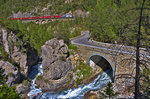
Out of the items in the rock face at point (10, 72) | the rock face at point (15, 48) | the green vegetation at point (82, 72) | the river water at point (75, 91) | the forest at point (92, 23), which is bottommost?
the river water at point (75, 91)

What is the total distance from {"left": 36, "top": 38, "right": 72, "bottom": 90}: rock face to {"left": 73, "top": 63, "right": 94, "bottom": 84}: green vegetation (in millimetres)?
2013

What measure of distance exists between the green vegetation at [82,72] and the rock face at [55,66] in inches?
79.3

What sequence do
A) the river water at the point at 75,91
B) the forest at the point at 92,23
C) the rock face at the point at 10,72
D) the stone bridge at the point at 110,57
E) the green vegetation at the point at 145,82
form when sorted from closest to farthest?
the green vegetation at the point at 145,82, the forest at the point at 92,23, the stone bridge at the point at 110,57, the river water at the point at 75,91, the rock face at the point at 10,72

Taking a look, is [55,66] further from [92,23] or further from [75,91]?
[92,23]

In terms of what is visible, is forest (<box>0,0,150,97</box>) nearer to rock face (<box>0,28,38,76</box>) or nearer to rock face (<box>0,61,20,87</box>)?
rock face (<box>0,28,38,76</box>)

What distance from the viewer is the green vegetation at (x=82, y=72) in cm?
3080

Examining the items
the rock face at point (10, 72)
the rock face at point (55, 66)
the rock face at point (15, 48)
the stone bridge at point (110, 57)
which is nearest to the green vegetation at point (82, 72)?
the stone bridge at point (110, 57)

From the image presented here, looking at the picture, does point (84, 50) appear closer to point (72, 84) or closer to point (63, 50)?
point (63, 50)

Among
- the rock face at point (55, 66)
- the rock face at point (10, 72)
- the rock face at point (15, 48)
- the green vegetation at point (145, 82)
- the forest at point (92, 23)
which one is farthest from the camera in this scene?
the rock face at point (15, 48)

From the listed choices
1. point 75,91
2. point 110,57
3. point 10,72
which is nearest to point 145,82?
point 110,57

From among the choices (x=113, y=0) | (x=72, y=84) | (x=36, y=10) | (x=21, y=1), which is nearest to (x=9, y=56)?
(x=72, y=84)

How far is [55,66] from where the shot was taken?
30.0m

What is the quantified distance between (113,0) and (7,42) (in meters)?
56.5

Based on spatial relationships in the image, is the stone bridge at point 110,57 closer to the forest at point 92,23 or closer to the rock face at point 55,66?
the forest at point 92,23
